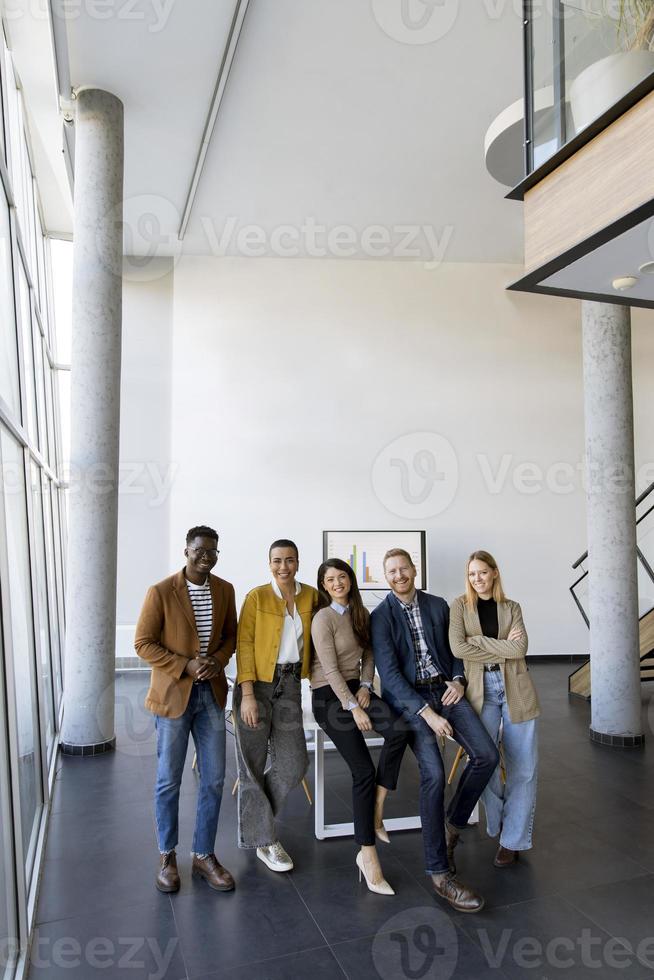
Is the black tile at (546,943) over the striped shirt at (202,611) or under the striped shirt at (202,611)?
under

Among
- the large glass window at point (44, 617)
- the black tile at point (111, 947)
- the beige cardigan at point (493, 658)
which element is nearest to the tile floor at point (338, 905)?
the black tile at point (111, 947)

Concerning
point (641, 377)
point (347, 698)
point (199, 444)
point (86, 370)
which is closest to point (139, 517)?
point (199, 444)

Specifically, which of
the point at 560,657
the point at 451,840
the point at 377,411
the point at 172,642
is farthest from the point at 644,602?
the point at 172,642

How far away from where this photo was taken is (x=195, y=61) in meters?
5.78

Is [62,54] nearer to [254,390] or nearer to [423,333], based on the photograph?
[254,390]

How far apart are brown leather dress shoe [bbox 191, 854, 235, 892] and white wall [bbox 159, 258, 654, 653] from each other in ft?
18.5

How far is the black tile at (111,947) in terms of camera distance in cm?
302

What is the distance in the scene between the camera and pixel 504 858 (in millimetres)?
3916

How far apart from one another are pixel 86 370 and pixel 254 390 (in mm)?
3806

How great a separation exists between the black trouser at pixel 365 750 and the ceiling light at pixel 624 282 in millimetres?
2433

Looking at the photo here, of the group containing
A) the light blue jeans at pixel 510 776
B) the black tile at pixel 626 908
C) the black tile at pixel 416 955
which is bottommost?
the black tile at pixel 626 908

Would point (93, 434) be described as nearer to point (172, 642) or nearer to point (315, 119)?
point (172, 642)

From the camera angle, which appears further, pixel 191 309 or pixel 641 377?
pixel 641 377

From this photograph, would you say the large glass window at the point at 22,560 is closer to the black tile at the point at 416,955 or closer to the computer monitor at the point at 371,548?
the black tile at the point at 416,955
